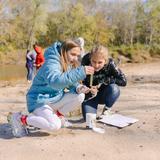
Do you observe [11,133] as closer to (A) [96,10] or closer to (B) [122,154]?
(B) [122,154]

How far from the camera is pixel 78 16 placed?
172 feet

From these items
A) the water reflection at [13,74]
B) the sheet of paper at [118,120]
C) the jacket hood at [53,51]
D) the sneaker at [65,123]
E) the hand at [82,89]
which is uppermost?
the jacket hood at [53,51]

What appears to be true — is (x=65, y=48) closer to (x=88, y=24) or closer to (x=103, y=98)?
(x=103, y=98)

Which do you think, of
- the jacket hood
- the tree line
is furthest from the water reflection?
the jacket hood

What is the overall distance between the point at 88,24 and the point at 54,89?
48711mm

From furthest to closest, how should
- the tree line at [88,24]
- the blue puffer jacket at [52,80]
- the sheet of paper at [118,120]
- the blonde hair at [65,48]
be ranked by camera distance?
the tree line at [88,24] < the sheet of paper at [118,120] < the blonde hair at [65,48] < the blue puffer jacket at [52,80]

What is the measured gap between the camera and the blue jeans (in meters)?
5.77

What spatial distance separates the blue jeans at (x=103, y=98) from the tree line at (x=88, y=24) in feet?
118

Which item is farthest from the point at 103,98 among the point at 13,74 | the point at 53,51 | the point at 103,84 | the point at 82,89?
the point at 13,74

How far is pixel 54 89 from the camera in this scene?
201 inches

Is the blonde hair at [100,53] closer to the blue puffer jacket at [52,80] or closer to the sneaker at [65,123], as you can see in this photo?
the blue puffer jacket at [52,80]

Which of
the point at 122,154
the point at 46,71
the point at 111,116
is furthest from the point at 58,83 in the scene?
the point at 111,116

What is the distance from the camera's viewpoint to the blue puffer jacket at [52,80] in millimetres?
4777

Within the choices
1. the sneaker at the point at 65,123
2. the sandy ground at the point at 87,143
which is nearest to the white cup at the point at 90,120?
the sandy ground at the point at 87,143
